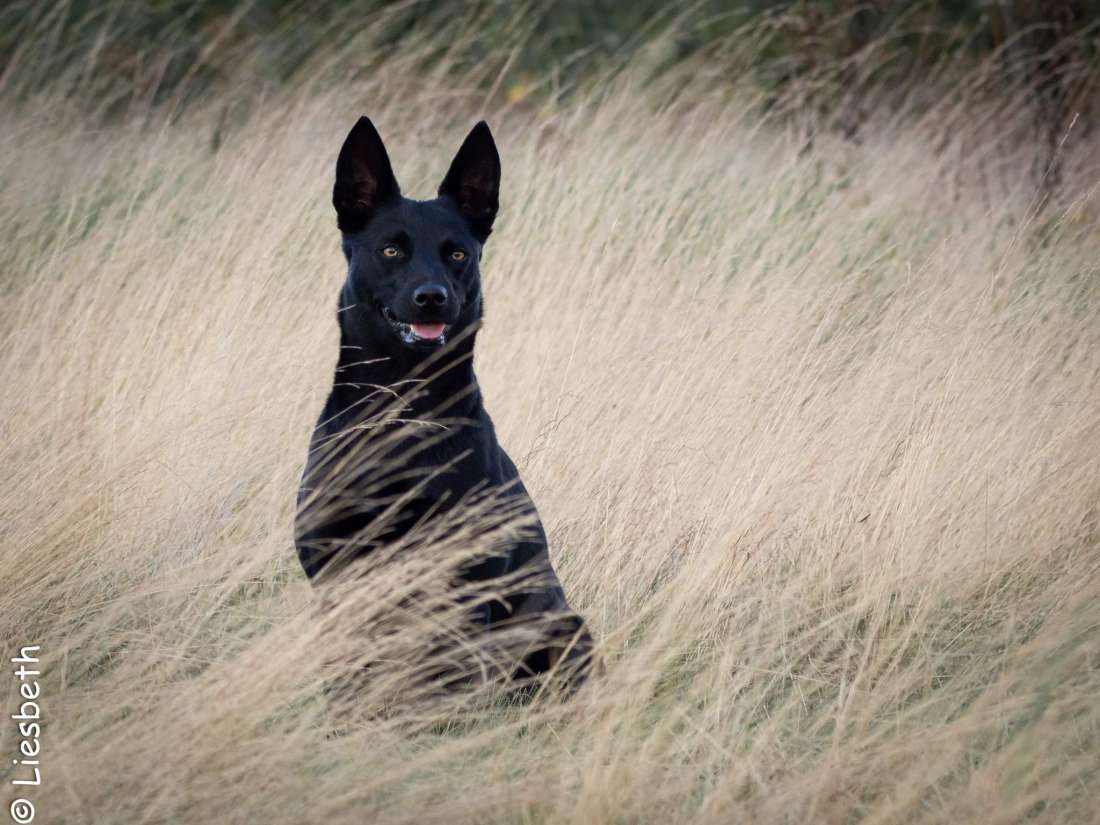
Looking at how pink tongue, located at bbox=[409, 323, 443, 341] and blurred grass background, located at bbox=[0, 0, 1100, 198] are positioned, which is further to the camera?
blurred grass background, located at bbox=[0, 0, 1100, 198]

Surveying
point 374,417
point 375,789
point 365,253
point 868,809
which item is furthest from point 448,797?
point 365,253

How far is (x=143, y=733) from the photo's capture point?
2277 millimetres

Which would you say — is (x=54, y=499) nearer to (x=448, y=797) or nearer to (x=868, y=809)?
(x=448, y=797)

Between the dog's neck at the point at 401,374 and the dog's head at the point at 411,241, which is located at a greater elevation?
the dog's head at the point at 411,241

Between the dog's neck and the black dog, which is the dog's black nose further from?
the dog's neck

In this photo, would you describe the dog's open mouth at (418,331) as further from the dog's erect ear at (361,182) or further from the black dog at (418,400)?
the dog's erect ear at (361,182)

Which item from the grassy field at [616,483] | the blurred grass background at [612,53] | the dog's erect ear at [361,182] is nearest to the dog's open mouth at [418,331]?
the dog's erect ear at [361,182]

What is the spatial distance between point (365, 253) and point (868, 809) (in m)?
1.83

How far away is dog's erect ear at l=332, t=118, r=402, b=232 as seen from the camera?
123 inches

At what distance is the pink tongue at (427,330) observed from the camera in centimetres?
294

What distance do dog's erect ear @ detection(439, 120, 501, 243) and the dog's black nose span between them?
1.54 ft
